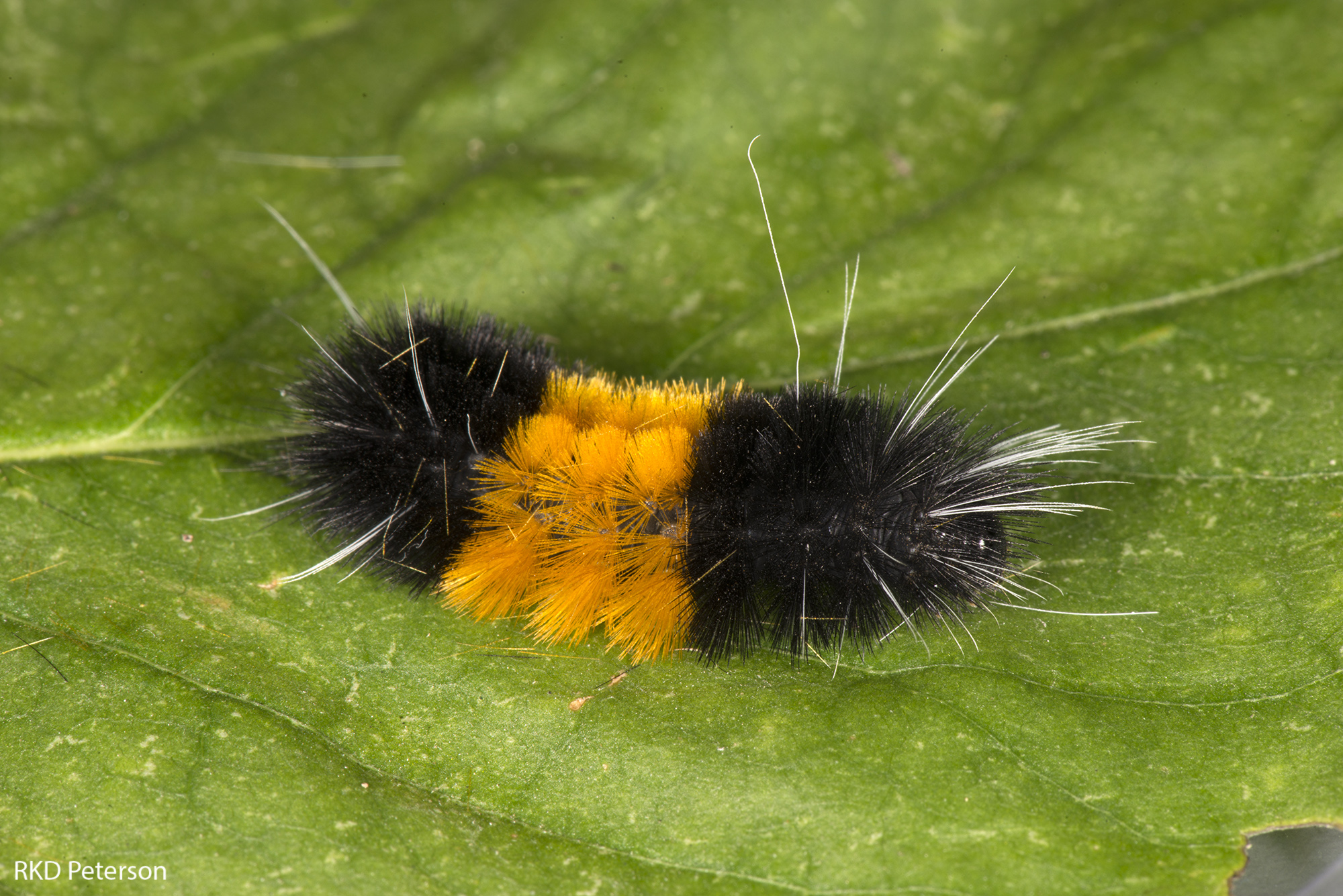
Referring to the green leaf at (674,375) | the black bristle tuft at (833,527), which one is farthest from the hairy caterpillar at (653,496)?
the green leaf at (674,375)

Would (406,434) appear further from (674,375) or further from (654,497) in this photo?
(674,375)

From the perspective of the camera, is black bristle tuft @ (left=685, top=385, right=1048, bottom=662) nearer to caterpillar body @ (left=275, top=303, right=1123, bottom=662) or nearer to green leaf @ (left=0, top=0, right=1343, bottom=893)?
caterpillar body @ (left=275, top=303, right=1123, bottom=662)

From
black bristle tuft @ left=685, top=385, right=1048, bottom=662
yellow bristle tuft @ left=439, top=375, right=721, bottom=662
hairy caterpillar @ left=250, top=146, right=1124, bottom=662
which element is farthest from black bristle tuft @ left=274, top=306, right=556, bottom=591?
black bristle tuft @ left=685, top=385, right=1048, bottom=662

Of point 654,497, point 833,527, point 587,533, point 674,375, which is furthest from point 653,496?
point 674,375

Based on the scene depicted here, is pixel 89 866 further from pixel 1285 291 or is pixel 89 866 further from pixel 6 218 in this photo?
pixel 1285 291

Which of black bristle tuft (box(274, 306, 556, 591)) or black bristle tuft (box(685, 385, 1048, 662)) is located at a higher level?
black bristle tuft (box(274, 306, 556, 591))

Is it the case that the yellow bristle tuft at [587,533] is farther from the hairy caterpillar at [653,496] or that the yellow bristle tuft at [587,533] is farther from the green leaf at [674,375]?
the green leaf at [674,375]

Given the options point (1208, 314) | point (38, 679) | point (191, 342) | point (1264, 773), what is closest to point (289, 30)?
point (191, 342)
